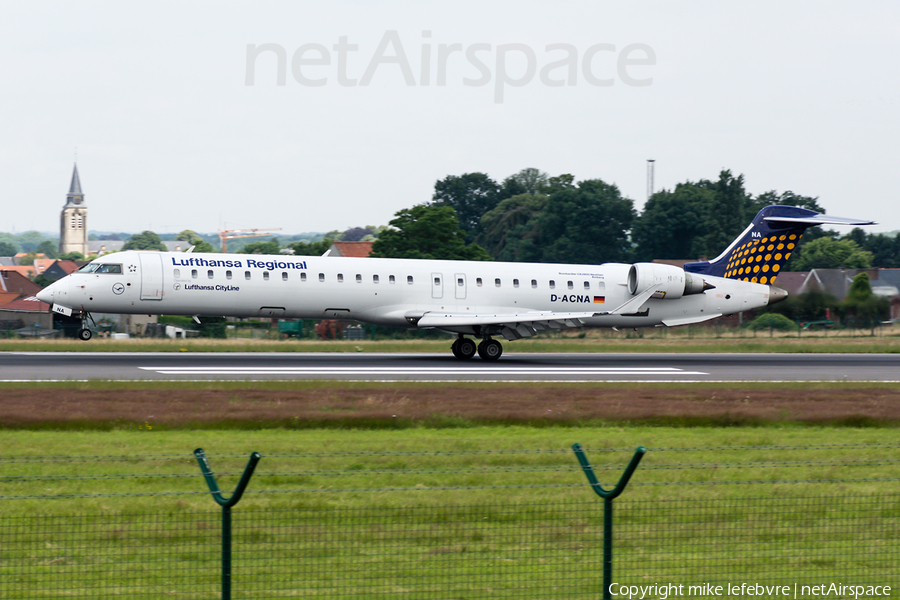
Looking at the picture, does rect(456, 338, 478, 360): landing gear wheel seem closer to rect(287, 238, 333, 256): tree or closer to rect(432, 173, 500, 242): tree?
rect(287, 238, 333, 256): tree

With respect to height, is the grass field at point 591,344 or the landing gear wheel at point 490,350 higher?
the landing gear wheel at point 490,350

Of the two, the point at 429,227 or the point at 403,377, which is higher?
the point at 429,227

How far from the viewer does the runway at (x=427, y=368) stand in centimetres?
2611

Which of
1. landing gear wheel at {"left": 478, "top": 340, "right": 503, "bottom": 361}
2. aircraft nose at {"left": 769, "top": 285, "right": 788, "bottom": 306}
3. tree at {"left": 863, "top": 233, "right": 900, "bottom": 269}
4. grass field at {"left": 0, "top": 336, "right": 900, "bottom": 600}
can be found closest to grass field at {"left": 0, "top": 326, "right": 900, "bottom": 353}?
aircraft nose at {"left": 769, "top": 285, "right": 788, "bottom": 306}

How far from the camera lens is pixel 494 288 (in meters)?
34.1

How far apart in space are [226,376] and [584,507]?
16377 mm

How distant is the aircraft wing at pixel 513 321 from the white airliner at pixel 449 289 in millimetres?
46

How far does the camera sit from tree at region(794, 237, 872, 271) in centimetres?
9662

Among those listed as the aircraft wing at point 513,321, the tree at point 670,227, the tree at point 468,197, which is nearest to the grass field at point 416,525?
the aircraft wing at point 513,321

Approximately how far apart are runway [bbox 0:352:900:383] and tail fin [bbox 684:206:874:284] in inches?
137

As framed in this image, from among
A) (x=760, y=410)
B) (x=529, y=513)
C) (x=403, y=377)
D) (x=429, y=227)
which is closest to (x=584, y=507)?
(x=529, y=513)

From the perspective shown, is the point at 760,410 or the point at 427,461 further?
the point at 760,410

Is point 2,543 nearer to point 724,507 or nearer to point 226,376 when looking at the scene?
point 724,507

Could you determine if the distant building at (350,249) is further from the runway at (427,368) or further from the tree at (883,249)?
the runway at (427,368)
